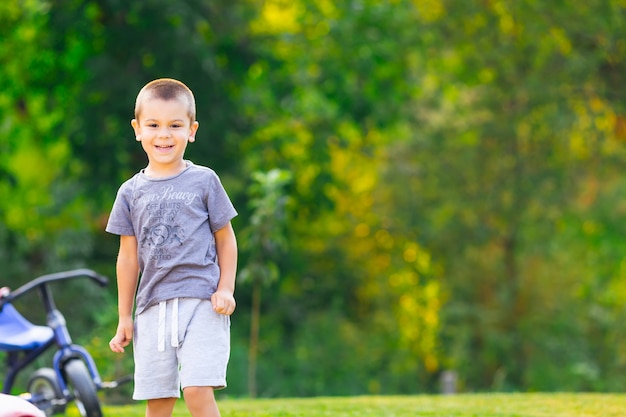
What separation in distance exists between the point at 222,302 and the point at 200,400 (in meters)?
0.35

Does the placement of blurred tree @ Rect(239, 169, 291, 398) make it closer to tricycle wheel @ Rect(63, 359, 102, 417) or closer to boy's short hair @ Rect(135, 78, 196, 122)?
tricycle wheel @ Rect(63, 359, 102, 417)

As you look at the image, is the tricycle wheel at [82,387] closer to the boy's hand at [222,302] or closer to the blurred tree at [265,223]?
the boy's hand at [222,302]

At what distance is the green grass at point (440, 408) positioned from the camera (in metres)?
5.98

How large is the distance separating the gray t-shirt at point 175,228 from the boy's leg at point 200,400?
33 cm

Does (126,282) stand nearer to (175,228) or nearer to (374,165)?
(175,228)

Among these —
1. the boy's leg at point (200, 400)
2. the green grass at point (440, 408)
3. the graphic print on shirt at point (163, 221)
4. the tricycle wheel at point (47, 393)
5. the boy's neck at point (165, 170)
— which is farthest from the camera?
the green grass at point (440, 408)

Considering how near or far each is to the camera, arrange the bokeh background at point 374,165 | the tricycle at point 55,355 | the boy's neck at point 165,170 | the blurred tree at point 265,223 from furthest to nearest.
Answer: the bokeh background at point 374,165, the blurred tree at point 265,223, the tricycle at point 55,355, the boy's neck at point 165,170

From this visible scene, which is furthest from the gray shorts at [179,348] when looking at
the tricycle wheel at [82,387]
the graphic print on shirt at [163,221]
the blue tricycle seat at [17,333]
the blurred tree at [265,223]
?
the blurred tree at [265,223]

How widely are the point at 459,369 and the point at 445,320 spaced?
81cm

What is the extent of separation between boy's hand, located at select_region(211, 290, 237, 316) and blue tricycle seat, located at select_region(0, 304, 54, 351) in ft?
7.47

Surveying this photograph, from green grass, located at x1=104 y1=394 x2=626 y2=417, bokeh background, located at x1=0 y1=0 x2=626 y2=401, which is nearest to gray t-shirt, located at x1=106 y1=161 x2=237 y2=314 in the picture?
green grass, located at x1=104 y1=394 x2=626 y2=417

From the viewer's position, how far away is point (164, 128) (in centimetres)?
388

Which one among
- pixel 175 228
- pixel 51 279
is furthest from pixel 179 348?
pixel 51 279

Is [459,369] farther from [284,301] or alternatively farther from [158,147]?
[158,147]
